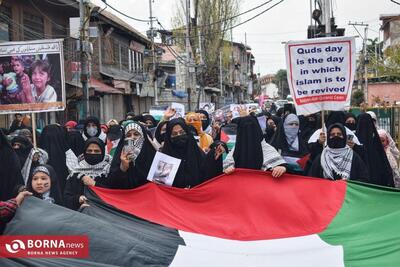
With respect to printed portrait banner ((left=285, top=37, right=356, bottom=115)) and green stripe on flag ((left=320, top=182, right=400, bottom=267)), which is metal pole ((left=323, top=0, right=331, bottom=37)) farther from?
green stripe on flag ((left=320, top=182, right=400, bottom=267))

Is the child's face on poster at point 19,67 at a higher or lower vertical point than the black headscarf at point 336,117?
higher

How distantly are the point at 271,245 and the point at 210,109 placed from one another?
51.0 ft

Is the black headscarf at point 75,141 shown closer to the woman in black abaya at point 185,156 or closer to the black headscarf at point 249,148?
the woman in black abaya at point 185,156

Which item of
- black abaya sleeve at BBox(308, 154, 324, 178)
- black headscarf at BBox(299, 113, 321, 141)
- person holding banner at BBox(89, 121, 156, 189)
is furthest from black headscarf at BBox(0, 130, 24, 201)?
black headscarf at BBox(299, 113, 321, 141)

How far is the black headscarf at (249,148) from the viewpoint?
18.5 ft

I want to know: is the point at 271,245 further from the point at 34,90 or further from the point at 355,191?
the point at 34,90

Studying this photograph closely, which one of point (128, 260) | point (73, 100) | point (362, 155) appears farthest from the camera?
point (73, 100)

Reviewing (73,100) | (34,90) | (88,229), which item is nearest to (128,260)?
(88,229)

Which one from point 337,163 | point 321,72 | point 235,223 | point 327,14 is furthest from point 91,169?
point 327,14

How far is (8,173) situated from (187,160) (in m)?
1.78

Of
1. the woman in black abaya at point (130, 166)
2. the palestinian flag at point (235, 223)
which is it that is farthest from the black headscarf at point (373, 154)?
the woman in black abaya at point (130, 166)

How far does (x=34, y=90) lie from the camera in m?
6.41

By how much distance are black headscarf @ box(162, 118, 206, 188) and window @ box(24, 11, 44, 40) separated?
13.5 m

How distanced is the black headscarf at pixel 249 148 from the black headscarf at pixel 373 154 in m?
1.44
